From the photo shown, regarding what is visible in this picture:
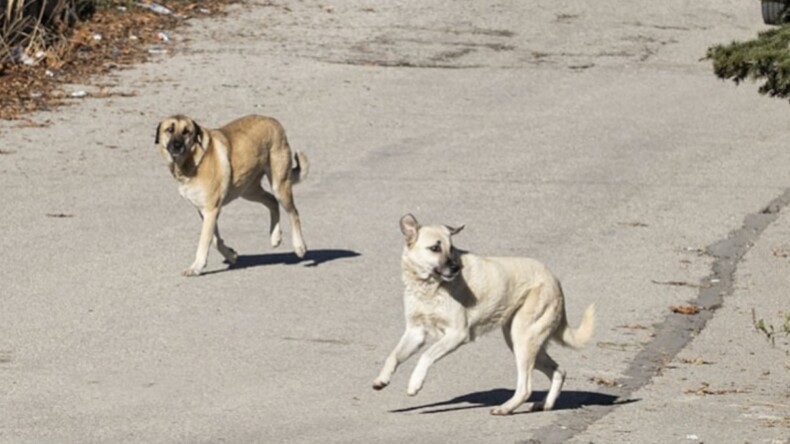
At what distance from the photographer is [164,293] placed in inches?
508

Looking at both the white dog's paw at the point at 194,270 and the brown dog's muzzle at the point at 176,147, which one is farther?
the brown dog's muzzle at the point at 176,147

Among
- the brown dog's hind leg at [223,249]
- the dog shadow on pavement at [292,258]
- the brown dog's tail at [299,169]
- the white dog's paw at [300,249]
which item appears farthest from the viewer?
the brown dog's tail at [299,169]

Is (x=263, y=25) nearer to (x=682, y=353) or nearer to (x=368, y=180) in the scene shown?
(x=368, y=180)

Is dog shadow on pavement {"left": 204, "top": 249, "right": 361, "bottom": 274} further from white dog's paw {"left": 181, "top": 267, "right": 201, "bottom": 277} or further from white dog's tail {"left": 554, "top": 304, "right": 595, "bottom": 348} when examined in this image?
white dog's tail {"left": 554, "top": 304, "right": 595, "bottom": 348}

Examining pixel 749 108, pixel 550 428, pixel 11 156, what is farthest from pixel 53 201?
pixel 749 108

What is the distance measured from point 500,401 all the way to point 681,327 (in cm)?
267

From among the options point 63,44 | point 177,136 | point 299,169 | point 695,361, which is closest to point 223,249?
point 177,136

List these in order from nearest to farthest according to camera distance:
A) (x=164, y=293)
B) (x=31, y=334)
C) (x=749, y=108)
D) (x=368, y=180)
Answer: (x=31, y=334) → (x=164, y=293) → (x=368, y=180) → (x=749, y=108)

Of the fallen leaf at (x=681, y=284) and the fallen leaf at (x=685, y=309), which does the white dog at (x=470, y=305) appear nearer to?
the fallen leaf at (x=685, y=309)

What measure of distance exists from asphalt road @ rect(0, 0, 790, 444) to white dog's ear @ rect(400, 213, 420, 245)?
0.96 metres

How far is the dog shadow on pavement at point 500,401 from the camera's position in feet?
33.2

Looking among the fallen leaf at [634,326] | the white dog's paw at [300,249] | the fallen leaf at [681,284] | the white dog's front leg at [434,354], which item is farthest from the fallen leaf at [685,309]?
the white dog's front leg at [434,354]

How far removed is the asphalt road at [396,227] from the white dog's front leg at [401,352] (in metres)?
0.26

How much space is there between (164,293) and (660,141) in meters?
8.43
